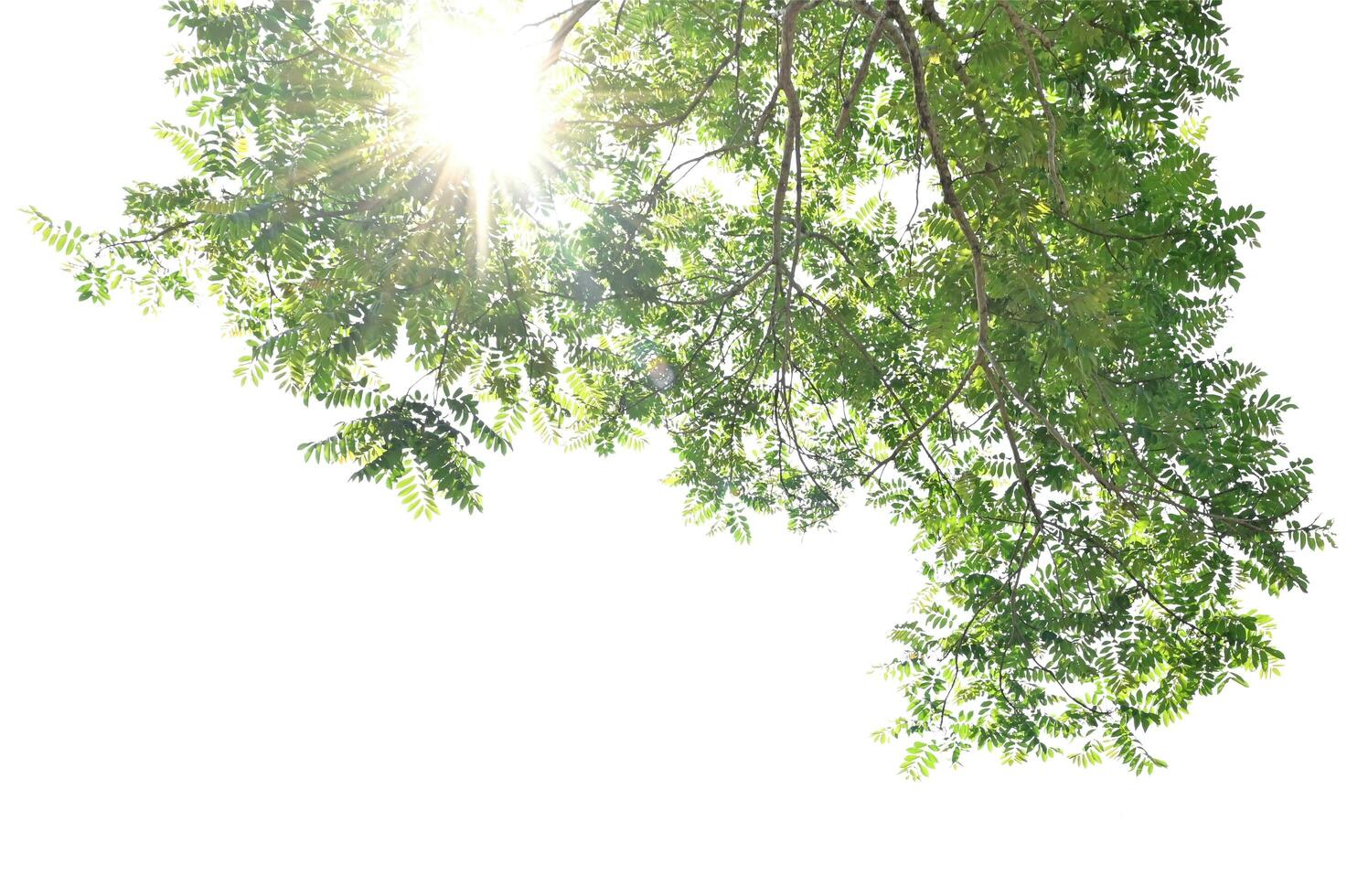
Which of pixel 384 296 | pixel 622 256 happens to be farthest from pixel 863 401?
pixel 384 296

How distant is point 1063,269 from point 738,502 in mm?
3865

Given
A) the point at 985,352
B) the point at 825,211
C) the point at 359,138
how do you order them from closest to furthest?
1. the point at 985,352
2. the point at 359,138
3. the point at 825,211

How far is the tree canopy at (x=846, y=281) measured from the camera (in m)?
4.01

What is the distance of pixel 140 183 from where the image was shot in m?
5.30

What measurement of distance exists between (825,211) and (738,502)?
2669mm

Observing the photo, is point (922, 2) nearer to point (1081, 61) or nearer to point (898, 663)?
point (1081, 61)

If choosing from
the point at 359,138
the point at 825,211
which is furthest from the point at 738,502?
the point at 359,138

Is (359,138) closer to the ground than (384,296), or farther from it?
farther from it

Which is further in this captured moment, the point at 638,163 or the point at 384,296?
the point at 638,163

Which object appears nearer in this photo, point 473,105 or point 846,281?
point 473,105

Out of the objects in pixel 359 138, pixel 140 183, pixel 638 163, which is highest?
pixel 638 163

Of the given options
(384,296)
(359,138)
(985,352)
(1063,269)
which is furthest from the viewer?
(359,138)

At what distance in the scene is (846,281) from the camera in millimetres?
7027

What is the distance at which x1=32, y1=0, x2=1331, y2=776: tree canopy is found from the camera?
401 centimetres
